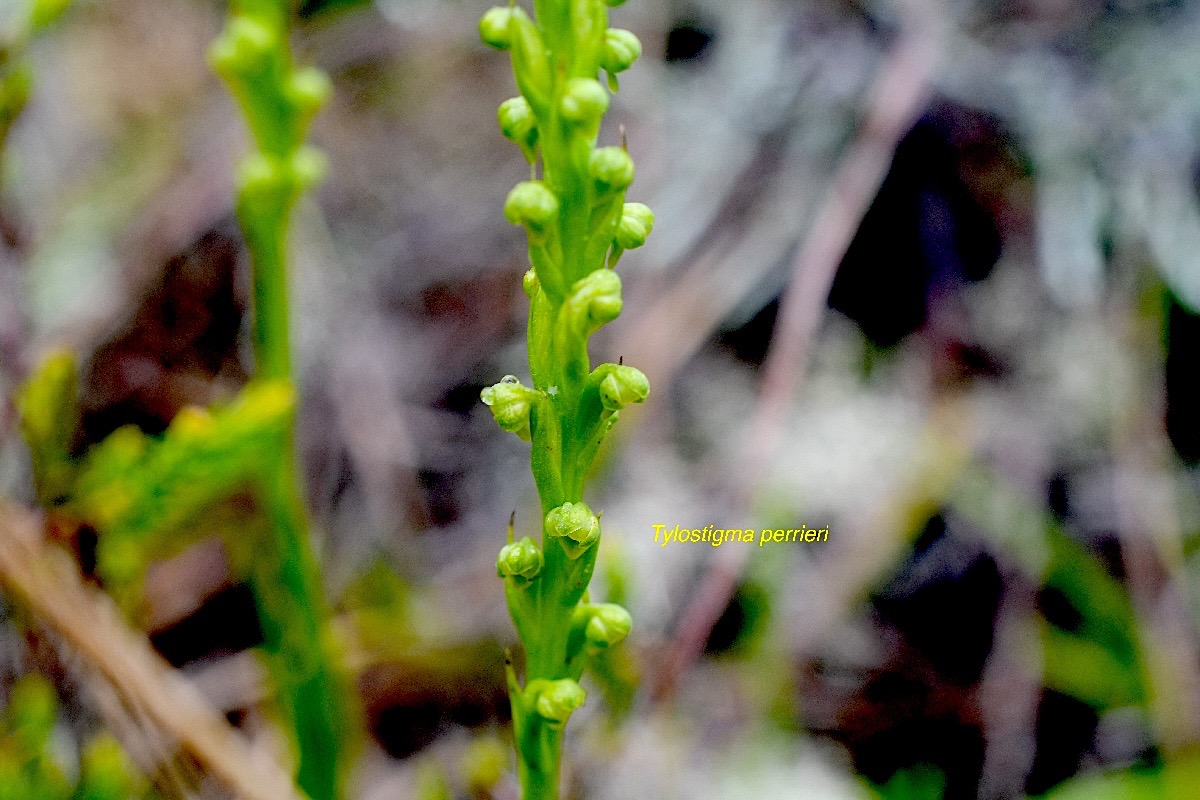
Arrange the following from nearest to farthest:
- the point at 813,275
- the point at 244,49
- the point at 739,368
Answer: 1. the point at 244,49
2. the point at 813,275
3. the point at 739,368

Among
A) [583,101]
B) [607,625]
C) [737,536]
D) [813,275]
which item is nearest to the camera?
[583,101]

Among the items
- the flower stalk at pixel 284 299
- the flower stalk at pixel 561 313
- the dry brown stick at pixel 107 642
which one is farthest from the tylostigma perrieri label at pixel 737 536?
the flower stalk at pixel 561 313

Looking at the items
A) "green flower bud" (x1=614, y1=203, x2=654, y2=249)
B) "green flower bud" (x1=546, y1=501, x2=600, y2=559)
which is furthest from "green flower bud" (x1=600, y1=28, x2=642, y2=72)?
"green flower bud" (x1=546, y1=501, x2=600, y2=559)

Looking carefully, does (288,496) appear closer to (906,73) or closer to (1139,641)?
(1139,641)

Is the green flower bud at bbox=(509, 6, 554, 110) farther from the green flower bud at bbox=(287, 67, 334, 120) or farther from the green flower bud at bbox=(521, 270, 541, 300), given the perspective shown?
the green flower bud at bbox=(287, 67, 334, 120)

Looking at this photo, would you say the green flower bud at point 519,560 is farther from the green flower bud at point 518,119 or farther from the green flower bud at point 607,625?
the green flower bud at point 518,119

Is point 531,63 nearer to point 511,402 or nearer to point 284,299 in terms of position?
point 511,402

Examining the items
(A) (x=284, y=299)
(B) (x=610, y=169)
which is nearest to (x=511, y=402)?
(B) (x=610, y=169)
